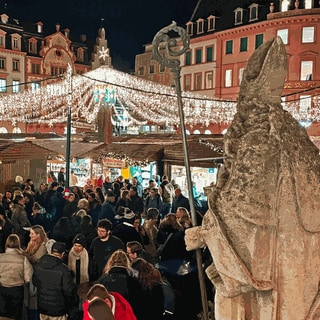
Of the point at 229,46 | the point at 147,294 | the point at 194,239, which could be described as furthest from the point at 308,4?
the point at 194,239

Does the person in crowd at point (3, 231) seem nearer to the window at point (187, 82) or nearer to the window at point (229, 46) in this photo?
the window at point (229, 46)

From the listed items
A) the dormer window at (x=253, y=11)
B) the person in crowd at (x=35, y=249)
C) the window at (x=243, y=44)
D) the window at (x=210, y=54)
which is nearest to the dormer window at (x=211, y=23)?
the window at (x=210, y=54)

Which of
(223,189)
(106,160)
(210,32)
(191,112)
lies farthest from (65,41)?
(223,189)

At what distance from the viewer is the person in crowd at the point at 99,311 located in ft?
12.3

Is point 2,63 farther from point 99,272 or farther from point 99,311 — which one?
point 99,311

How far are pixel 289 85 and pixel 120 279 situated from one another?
32.0m

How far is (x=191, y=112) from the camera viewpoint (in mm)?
26922

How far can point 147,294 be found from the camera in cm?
506

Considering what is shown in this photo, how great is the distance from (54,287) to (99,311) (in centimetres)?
187

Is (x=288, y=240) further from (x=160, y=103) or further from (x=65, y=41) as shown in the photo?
(x=65, y=41)

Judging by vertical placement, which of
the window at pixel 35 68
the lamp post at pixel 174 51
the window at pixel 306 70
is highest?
the window at pixel 35 68

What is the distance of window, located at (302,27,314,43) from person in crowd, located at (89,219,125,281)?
31897 millimetres

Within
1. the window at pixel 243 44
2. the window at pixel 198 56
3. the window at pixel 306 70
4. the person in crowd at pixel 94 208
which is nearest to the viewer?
the person in crowd at pixel 94 208

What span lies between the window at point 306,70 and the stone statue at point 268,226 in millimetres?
34597
